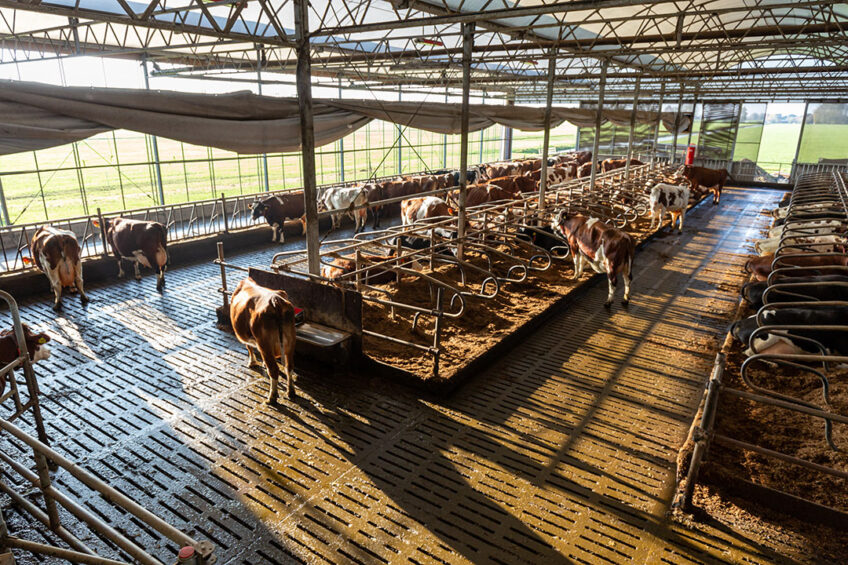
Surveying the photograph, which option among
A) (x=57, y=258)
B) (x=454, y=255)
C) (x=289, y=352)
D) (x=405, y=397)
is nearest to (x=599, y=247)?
(x=454, y=255)

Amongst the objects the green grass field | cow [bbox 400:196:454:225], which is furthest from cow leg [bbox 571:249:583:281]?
the green grass field

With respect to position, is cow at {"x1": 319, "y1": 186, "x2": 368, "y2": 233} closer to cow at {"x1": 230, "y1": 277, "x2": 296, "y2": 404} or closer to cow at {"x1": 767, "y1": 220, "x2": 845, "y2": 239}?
cow at {"x1": 230, "y1": 277, "x2": 296, "y2": 404}

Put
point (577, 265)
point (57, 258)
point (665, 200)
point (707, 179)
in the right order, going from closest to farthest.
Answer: point (57, 258) < point (577, 265) < point (665, 200) < point (707, 179)

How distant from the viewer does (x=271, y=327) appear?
564 cm

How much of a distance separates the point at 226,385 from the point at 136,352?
1831 millimetres

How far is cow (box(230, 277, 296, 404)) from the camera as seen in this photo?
18.5 ft

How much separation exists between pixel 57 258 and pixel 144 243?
1.56 m

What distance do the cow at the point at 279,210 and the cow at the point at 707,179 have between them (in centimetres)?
1610

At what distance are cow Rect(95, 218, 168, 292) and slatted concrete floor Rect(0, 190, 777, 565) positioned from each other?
1.91 meters

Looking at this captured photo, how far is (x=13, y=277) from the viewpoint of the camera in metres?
9.11

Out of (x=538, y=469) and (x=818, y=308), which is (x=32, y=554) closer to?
(x=538, y=469)

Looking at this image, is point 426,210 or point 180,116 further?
point 426,210

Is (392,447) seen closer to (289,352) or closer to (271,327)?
(289,352)

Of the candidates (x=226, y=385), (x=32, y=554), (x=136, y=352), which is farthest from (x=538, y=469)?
(x=136, y=352)
